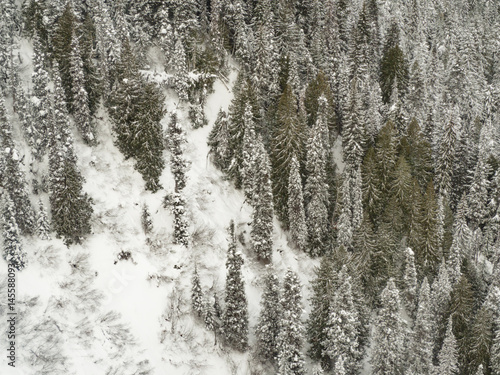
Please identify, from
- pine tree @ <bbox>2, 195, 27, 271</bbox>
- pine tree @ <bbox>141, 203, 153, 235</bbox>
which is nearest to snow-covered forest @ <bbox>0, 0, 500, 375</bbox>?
pine tree @ <bbox>2, 195, 27, 271</bbox>

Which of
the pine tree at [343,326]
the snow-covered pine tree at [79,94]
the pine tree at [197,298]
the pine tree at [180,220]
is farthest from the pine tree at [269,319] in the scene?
the snow-covered pine tree at [79,94]

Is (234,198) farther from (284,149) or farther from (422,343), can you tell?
(422,343)

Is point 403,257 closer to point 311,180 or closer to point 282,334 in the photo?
point 311,180

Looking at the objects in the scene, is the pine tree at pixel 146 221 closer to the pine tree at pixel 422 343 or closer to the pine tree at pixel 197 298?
the pine tree at pixel 197 298

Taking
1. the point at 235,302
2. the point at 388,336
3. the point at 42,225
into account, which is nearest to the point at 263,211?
the point at 235,302

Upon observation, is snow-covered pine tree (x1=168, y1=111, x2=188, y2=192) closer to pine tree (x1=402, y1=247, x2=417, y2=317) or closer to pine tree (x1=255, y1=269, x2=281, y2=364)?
pine tree (x1=255, y1=269, x2=281, y2=364)

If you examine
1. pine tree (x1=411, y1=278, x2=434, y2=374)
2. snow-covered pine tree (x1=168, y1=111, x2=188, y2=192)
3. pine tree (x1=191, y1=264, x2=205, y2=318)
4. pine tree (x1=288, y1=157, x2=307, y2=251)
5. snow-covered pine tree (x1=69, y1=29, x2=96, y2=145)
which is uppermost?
snow-covered pine tree (x1=69, y1=29, x2=96, y2=145)
